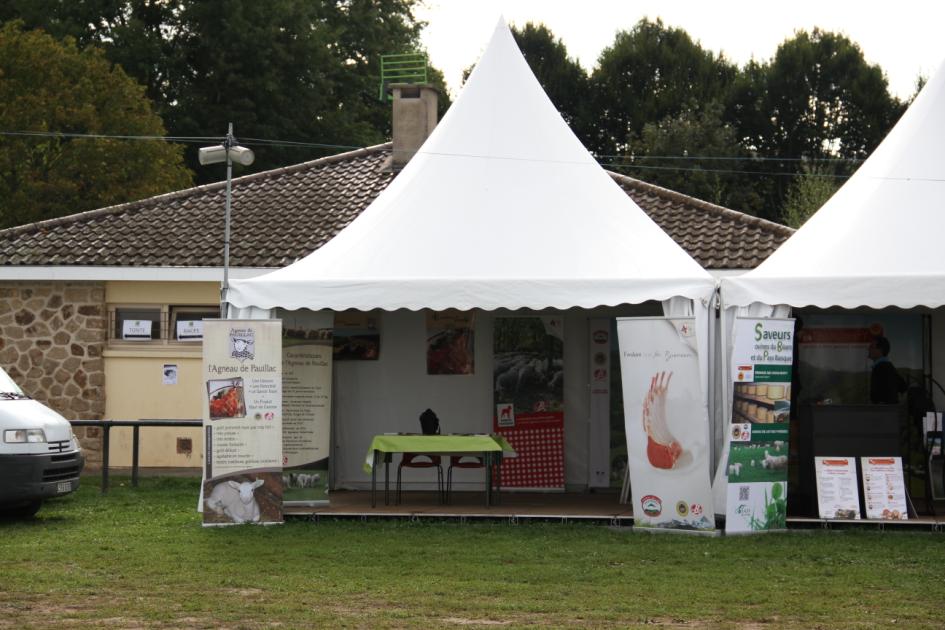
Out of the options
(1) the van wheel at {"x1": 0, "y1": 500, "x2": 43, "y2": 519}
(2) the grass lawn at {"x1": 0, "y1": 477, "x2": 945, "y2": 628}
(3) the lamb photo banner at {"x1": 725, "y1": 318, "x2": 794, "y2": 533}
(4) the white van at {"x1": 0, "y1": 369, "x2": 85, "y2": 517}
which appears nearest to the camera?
(2) the grass lawn at {"x1": 0, "y1": 477, "x2": 945, "y2": 628}

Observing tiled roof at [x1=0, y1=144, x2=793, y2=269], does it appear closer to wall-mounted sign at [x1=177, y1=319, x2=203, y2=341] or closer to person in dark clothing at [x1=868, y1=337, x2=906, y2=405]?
wall-mounted sign at [x1=177, y1=319, x2=203, y2=341]

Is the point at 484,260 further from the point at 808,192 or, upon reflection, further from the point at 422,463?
the point at 808,192

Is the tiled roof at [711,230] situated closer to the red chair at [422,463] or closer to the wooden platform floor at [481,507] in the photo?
the wooden platform floor at [481,507]

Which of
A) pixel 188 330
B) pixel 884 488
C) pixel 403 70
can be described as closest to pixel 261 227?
pixel 188 330

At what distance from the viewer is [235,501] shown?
12797mm

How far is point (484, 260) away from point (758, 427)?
2977 mm

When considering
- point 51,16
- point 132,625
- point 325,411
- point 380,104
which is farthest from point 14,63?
point 132,625

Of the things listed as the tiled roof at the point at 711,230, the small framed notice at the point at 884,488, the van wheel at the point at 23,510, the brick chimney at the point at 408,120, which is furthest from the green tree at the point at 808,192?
the van wheel at the point at 23,510

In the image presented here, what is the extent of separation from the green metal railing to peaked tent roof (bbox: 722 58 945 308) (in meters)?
16.1

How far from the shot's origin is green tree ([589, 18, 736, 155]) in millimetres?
40875

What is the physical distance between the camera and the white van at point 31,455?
512 inches

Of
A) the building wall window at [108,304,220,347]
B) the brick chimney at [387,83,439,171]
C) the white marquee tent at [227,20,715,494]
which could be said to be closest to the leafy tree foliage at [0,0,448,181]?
the brick chimney at [387,83,439,171]

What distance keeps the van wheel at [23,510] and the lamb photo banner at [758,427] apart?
6523 mm

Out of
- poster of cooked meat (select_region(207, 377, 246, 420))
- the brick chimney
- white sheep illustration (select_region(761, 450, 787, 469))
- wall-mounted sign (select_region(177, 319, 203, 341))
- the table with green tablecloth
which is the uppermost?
the brick chimney
